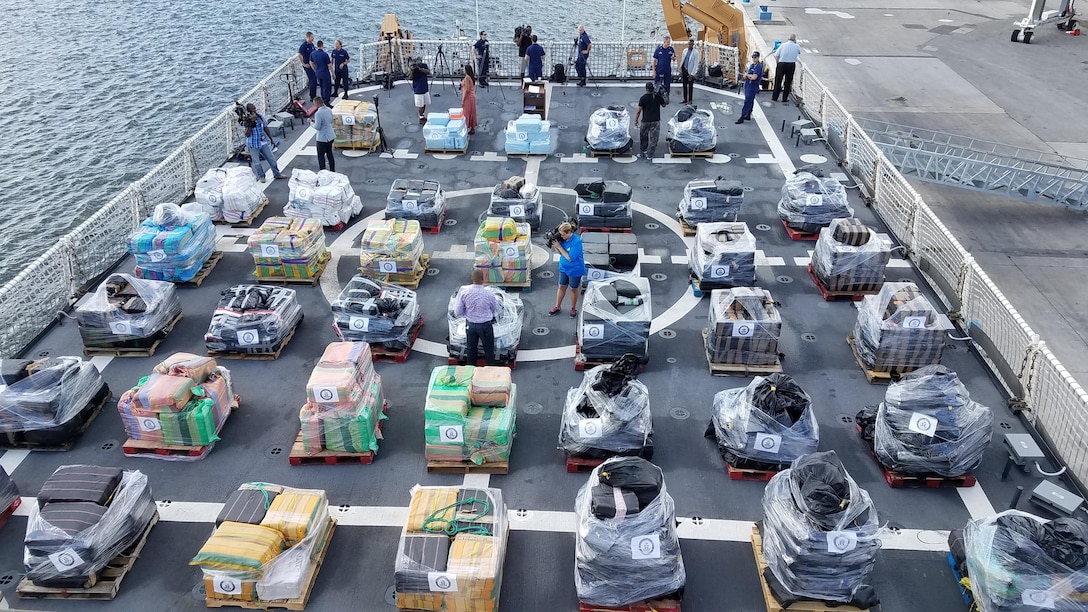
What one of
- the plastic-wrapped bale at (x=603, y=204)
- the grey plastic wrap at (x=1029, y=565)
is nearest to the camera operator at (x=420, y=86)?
the plastic-wrapped bale at (x=603, y=204)

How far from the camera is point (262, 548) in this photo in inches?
326

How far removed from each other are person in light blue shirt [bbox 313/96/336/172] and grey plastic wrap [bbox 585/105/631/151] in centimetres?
658

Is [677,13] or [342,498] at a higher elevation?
[677,13]

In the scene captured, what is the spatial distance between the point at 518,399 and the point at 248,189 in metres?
9.01

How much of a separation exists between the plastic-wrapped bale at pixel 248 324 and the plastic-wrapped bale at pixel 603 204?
6.59 m

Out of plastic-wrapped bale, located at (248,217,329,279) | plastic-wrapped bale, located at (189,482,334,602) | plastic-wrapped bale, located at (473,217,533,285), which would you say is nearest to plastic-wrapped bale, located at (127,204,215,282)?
plastic-wrapped bale, located at (248,217,329,279)

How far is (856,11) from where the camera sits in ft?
157

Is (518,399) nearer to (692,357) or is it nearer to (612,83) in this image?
(692,357)

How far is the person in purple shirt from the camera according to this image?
38.3 feet

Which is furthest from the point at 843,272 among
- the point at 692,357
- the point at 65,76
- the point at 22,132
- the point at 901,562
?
the point at 65,76

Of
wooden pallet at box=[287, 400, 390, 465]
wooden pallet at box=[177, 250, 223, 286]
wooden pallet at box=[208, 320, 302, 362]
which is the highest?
wooden pallet at box=[177, 250, 223, 286]

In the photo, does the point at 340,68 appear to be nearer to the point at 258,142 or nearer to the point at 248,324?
the point at 258,142

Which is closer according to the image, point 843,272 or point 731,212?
point 843,272

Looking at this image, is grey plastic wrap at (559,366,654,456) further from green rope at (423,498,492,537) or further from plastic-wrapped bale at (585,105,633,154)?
plastic-wrapped bale at (585,105,633,154)
